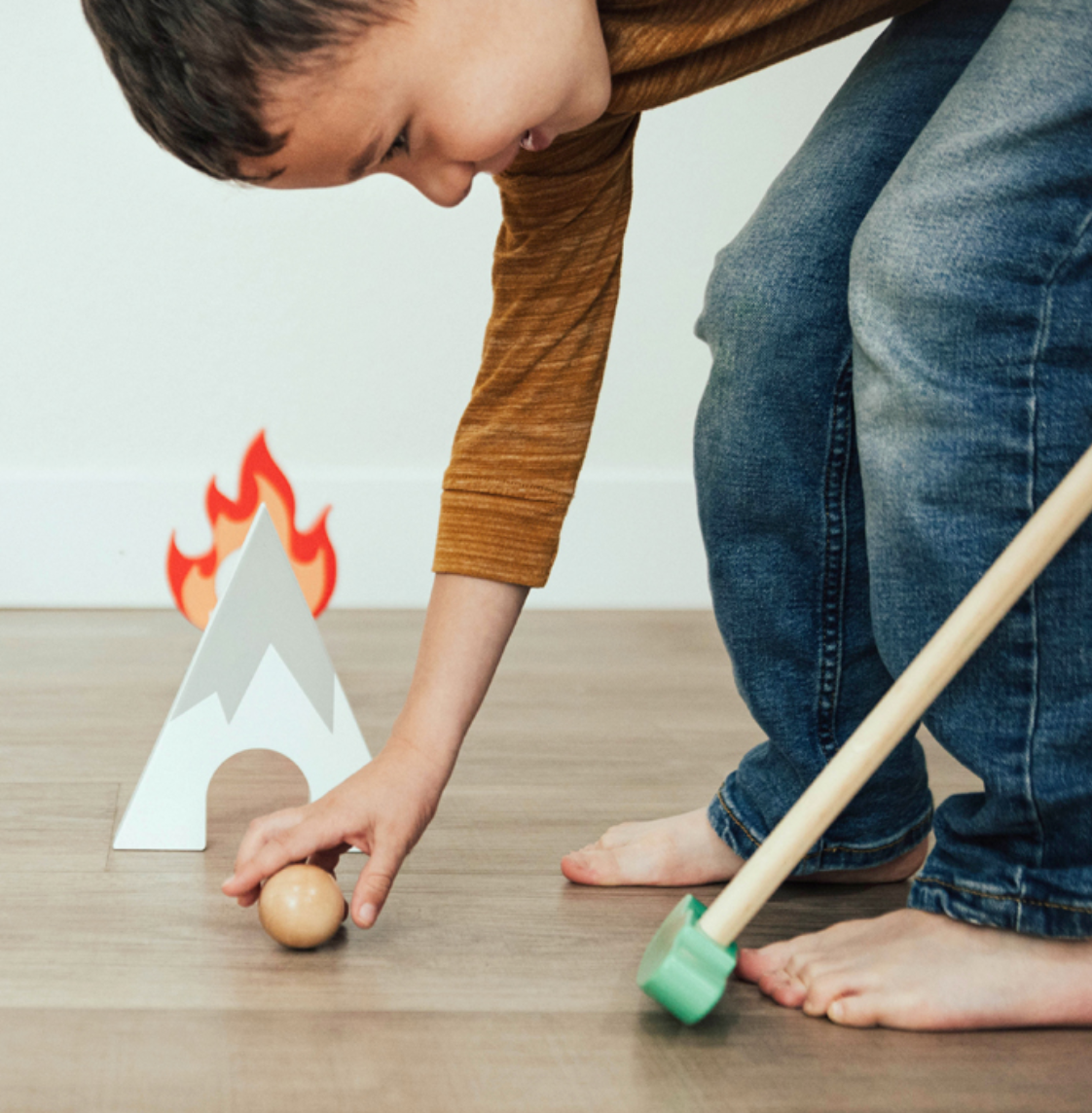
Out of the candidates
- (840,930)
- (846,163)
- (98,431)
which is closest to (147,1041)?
(840,930)

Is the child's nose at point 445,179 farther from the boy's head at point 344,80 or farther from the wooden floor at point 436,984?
the wooden floor at point 436,984

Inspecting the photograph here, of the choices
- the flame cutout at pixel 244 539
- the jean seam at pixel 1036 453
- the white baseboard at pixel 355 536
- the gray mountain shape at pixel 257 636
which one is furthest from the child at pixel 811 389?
the white baseboard at pixel 355 536

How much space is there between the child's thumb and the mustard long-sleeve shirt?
0.60 feet

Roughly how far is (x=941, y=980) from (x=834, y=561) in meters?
0.26

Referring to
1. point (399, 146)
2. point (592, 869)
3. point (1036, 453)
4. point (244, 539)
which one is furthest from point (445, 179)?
point (244, 539)

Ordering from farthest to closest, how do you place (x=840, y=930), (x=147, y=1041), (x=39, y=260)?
1. (x=39, y=260)
2. (x=840, y=930)
3. (x=147, y=1041)

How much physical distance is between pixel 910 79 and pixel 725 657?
90 centimetres

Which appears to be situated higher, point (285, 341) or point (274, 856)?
point (274, 856)

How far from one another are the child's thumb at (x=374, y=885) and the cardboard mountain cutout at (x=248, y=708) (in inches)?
8.3

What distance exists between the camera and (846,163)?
779 millimetres

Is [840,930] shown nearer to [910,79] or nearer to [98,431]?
[910,79]

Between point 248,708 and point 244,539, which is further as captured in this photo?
point 244,539

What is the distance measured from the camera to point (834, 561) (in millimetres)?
795

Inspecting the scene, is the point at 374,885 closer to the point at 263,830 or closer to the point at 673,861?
the point at 263,830
